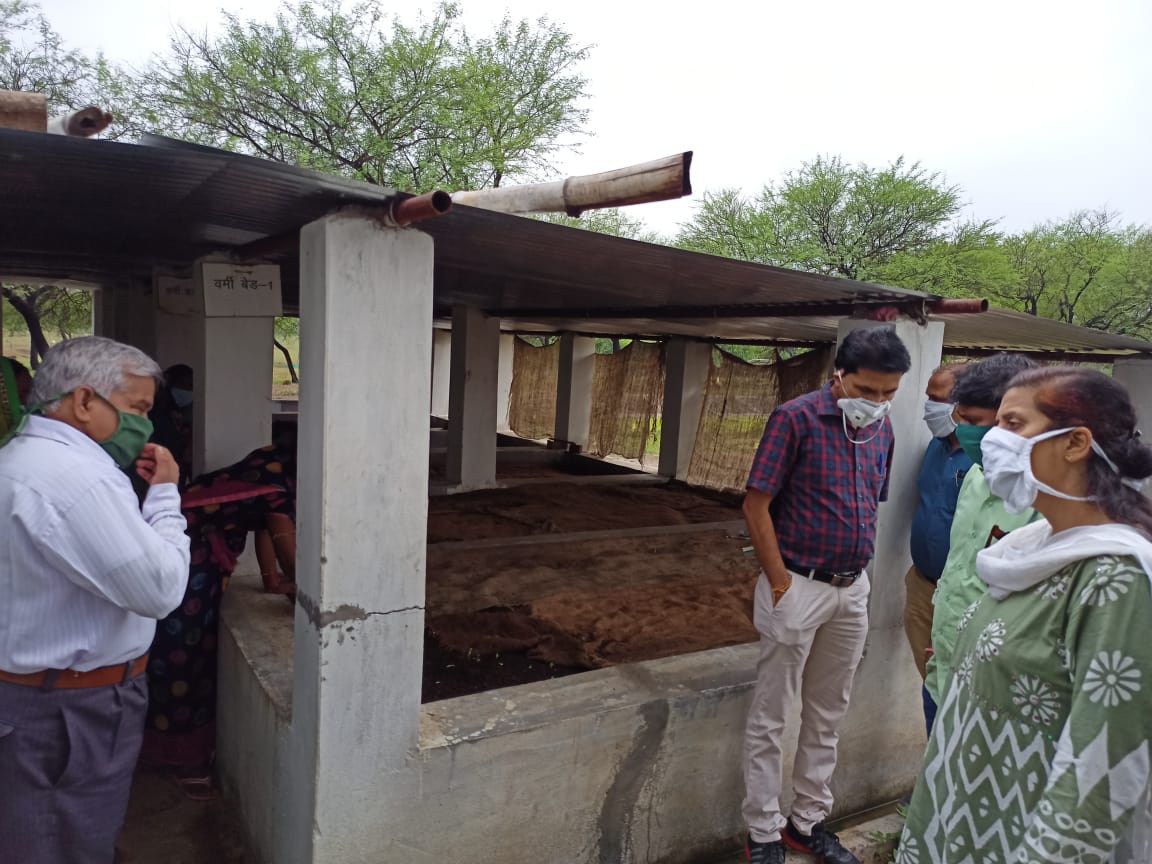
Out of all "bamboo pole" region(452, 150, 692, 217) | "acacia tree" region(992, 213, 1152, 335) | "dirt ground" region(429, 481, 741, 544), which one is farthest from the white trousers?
"acacia tree" region(992, 213, 1152, 335)

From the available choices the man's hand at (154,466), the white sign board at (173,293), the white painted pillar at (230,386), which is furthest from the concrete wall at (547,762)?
Answer: the white sign board at (173,293)

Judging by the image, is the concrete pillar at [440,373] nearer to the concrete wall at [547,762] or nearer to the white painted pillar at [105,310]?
the white painted pillar at [105,310]

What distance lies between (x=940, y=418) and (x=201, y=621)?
338 centimetres

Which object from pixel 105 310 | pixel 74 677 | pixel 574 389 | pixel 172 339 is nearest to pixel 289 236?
pixel 74 677

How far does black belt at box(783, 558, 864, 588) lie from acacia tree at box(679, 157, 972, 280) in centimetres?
1769

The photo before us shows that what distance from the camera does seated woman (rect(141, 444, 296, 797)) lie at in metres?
3.42

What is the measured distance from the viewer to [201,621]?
3514 millimetres

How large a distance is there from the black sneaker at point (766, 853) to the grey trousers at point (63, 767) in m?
2.14

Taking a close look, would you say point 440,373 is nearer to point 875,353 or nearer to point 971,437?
point 875,353

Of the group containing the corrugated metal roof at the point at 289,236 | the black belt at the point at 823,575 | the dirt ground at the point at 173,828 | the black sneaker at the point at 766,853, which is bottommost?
the dirt ground at the point at 173,828

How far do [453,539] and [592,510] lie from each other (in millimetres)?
2002

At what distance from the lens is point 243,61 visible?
16.1 metres

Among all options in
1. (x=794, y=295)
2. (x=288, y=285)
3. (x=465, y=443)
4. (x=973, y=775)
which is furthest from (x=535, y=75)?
(x=973, y=775)

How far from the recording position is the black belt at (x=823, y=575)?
2893mm
